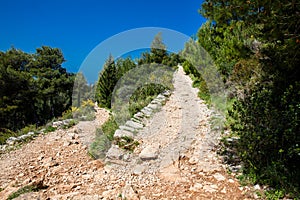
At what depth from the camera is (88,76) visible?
27.4 ft

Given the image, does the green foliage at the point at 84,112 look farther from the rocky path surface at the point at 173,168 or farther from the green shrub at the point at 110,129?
the rocky path surface at the point at 173,168

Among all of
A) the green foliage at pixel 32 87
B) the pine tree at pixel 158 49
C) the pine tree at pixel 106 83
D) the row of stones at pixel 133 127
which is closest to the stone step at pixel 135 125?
the row of stones at pixel 133 127

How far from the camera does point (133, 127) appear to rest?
17.9 ft

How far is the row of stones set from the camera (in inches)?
162

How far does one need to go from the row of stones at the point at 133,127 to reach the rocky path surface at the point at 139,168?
5.3 inches

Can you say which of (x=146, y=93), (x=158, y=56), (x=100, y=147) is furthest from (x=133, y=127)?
(x=158, y=56)

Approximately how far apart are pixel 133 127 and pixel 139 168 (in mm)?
1927

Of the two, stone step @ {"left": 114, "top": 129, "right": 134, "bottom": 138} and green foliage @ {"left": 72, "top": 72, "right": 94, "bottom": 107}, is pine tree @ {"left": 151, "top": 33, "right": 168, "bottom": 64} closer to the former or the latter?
green foliage @ {"left": 72, "top": 72, "right": 94, "bottom": 107}

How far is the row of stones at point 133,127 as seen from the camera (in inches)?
162

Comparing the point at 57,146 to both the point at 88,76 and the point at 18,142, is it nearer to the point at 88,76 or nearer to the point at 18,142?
the point at 18,142

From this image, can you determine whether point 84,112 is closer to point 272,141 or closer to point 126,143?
point 126,143

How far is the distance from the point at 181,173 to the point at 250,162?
1.11 meters

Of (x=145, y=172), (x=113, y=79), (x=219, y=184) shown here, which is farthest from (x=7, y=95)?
(x=219, y=184)

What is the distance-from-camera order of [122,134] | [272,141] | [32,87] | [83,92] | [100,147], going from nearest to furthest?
[272,141] < [100,147] < [122,134] < [83,92] < [32,87]
